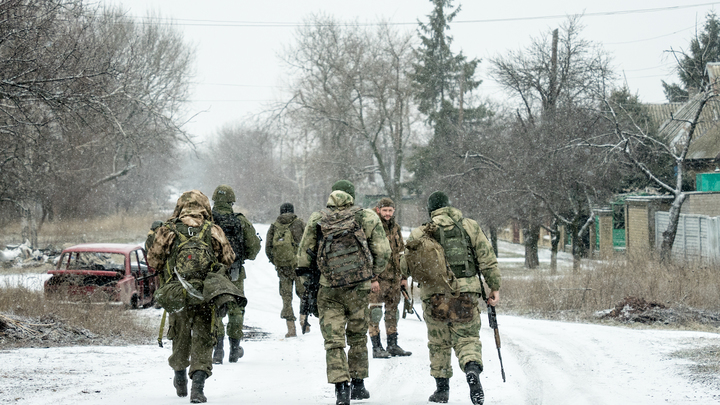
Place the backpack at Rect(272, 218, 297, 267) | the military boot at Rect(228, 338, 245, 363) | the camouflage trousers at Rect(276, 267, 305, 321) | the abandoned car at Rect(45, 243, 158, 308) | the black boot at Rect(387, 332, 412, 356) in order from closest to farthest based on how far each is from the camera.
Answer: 1. the military boot at Rect(228, 338, 245, 363)
2. the black boot at Rect(387, 332, 412, 356)
3. the backpack at Rect(272, 218, 297, 267)
4. the camouflage trousers at Rect(276, 267, 305, 321)
5. the abandoned car at Rect(45, 243, 158, 308)

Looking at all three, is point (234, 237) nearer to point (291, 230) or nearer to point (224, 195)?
point (224, 195)

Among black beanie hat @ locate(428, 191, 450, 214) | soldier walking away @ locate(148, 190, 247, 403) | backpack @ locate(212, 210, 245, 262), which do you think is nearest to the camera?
soldier walking away @ locate(148, 190, 247, 403)

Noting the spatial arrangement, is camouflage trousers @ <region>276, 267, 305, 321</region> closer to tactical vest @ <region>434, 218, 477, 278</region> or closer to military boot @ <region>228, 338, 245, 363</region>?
military boot @ <region>228, 338, 245, 363</region>

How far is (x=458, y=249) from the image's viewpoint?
19.8ft

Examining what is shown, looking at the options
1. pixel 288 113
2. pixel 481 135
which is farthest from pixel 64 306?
pixel 288 113

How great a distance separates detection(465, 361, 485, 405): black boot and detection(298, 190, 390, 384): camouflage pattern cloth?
88cm

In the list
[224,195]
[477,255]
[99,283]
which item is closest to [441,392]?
[477,255]

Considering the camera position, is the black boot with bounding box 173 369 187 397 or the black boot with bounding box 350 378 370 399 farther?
the black boot with bounding box 350 378 370 399

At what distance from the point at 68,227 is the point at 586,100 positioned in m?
26.5

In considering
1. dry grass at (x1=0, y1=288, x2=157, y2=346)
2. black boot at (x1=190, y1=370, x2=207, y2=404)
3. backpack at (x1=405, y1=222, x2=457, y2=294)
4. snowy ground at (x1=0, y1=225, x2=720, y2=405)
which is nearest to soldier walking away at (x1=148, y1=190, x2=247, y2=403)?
black boot at (x1=190, y1=370, x2=207, y2=404)

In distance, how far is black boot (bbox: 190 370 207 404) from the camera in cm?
555

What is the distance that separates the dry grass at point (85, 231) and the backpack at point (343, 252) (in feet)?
93.3

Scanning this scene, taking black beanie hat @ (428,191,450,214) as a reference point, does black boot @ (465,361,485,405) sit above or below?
below

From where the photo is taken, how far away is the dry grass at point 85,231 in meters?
33.4
